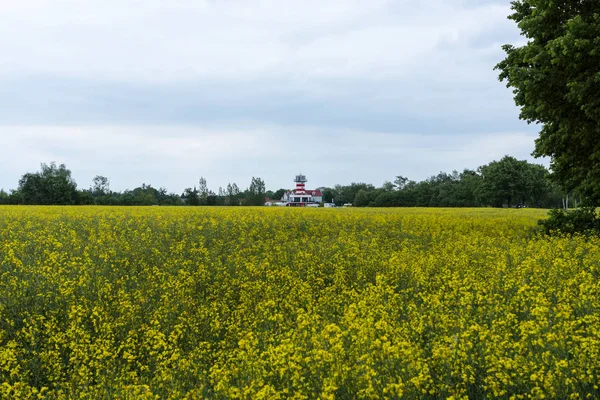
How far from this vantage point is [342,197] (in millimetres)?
161125

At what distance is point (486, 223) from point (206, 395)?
69.6 feet

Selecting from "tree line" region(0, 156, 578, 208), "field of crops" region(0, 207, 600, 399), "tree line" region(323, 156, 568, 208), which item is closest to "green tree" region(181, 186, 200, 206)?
"tree line" region(0, 156, 578, 208)

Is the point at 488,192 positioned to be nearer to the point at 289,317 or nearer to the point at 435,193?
the point at 435,193

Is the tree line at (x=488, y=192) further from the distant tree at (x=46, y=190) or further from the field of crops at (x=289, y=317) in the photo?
the distant tree at (x=46, y=190)

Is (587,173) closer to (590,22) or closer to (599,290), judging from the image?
(590,22)

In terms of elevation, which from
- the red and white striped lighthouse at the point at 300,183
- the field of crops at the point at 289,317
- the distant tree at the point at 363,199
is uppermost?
the red and white striped lighthouse at the point at 300,183

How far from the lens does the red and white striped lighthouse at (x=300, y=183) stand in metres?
149

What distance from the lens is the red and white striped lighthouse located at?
149 metres

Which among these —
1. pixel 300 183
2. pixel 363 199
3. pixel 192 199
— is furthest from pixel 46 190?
pixel 300 183

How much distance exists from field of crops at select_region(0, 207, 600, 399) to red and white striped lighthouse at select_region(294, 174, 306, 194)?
130 metres

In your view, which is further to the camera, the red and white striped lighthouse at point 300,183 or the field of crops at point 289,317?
the red and white striped lighthouse at point 300,183

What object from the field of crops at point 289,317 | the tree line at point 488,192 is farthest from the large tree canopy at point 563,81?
the tree line at point 488,192

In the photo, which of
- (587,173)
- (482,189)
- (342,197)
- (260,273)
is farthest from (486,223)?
(342,197)

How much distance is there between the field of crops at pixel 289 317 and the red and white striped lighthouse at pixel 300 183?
13042cm
